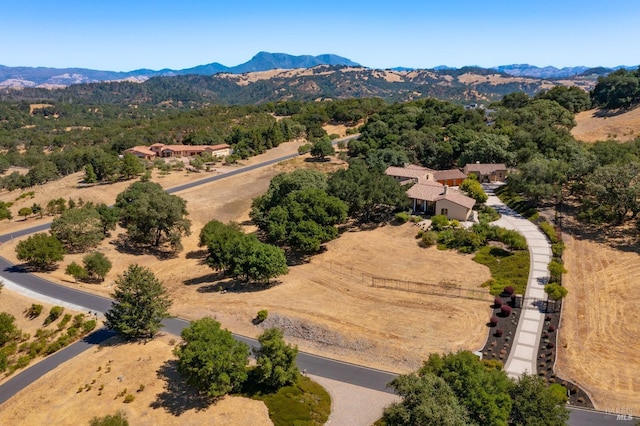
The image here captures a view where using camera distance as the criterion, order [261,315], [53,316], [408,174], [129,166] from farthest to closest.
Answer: [129,166] < [408,174] < [53,316] < [261,315]

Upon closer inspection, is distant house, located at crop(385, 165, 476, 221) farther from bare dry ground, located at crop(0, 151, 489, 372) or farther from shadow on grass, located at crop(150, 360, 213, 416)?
shadow on grass, located at crop(150, 360, 213, 416)

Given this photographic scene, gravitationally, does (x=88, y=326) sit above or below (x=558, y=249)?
below

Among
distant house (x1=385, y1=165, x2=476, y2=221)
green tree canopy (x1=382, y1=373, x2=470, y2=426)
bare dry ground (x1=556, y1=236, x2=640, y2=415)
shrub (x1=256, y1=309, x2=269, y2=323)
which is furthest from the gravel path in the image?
distant house (x1=385, y1=165, x2=476, y2=221)

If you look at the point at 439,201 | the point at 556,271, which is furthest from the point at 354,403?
the point at 439,201

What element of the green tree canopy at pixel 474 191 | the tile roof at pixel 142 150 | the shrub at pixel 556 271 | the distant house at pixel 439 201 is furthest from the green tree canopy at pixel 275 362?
the tile roof at pixel 142 150

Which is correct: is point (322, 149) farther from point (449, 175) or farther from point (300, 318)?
point (300, 318)

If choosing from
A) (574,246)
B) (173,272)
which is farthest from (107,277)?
(574,246)

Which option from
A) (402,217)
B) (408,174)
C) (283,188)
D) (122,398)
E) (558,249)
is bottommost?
(122,398)
